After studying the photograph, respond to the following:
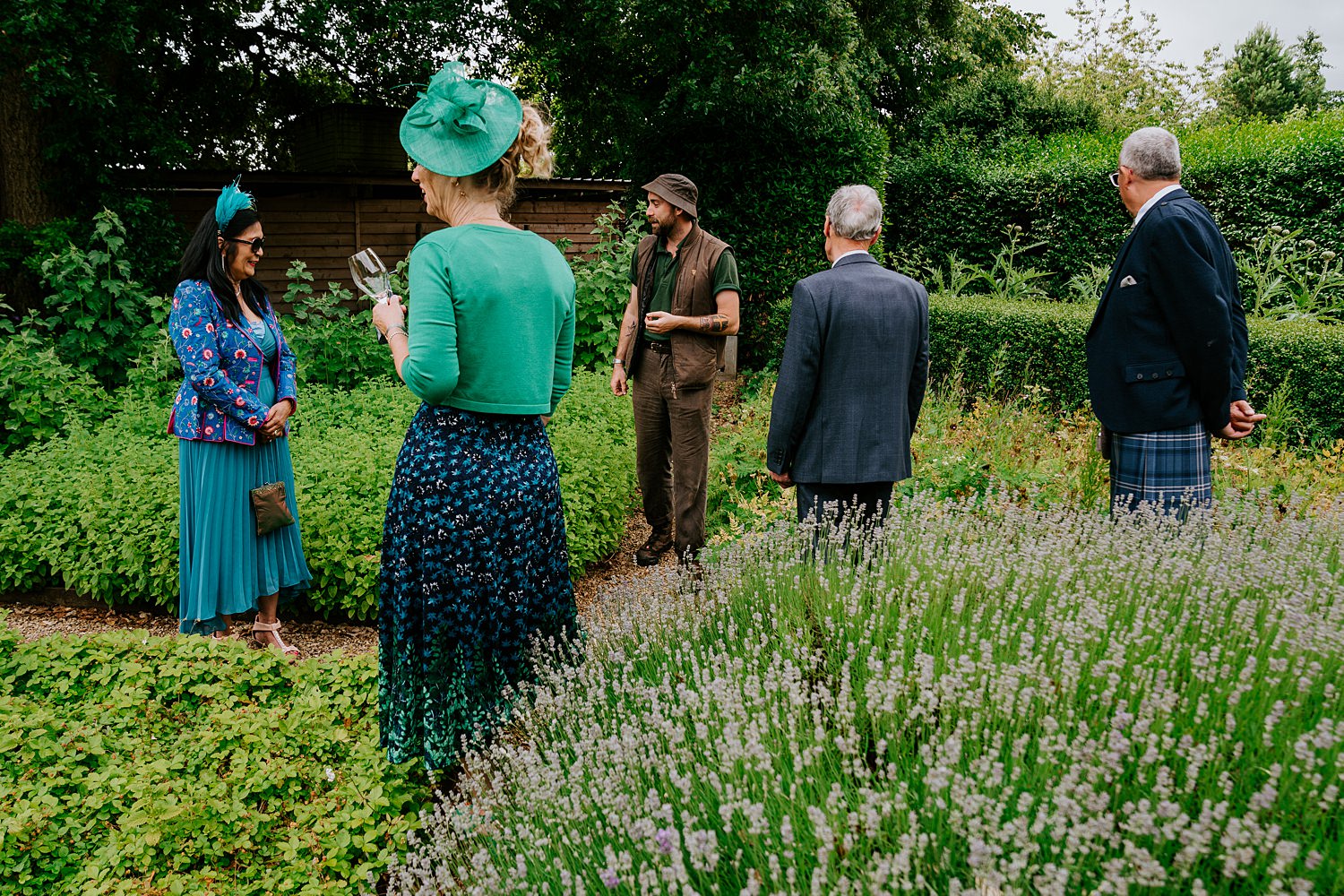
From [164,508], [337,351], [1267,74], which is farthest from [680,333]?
[1267,74]

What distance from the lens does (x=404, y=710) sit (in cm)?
301

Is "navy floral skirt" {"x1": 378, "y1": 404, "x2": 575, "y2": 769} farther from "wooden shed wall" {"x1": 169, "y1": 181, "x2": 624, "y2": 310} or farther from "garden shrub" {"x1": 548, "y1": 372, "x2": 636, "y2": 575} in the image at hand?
"wooden shed wall" {"x1": 169, "y1": 181, "x2": 624, "y2": 310}

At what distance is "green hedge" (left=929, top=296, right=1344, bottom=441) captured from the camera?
20.9 feet

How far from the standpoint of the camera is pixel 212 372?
429 cm

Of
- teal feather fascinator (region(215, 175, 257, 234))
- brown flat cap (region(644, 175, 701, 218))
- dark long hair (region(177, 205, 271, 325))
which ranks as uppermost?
brown flat cap (region(644, 175, 701, 218))

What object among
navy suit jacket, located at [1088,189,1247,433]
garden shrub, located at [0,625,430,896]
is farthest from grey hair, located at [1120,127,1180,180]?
garden shrub, located at [0,625,430,896]

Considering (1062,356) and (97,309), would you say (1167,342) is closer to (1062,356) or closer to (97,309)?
(1062,356)

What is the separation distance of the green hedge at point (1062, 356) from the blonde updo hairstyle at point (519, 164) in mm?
5726

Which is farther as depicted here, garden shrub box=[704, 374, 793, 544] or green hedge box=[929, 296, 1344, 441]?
green hedge box=[929, 296, 1344, 441]

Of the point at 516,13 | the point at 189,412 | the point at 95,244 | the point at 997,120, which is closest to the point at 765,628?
the point at 189,412

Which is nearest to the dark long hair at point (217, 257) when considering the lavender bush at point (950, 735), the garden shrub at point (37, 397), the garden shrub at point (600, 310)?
the lavender bush at point (950, 735)

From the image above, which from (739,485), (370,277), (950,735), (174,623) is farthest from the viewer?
(739,485)

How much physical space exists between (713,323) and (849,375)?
181 centimetres

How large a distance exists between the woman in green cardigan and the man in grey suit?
1.12 metres
